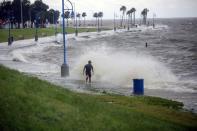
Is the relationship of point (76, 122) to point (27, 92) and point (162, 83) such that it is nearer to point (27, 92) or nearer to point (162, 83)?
point (27, 92)

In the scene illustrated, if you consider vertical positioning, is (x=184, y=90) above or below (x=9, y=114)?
below

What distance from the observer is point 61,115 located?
11820 millimetres

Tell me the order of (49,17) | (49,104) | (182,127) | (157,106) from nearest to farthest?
(49,104)
(182,127)
(157,106)
(49,17)

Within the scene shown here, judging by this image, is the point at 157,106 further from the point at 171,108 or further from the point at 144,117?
the point at 144,117

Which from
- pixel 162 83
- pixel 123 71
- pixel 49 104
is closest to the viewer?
pixel 49 104

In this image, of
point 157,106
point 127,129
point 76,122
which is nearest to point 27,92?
point 76,122

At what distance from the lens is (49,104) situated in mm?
12234

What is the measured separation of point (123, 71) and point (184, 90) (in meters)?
8.84

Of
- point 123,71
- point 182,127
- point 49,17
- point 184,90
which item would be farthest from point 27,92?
point 49,17

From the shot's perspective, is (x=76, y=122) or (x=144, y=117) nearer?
(x=76, y=122)

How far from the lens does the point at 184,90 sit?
2747cm

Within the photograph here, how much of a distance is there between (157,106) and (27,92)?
830cm

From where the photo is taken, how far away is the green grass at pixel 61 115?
421 inches

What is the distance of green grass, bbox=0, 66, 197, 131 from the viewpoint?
35.1 feet
